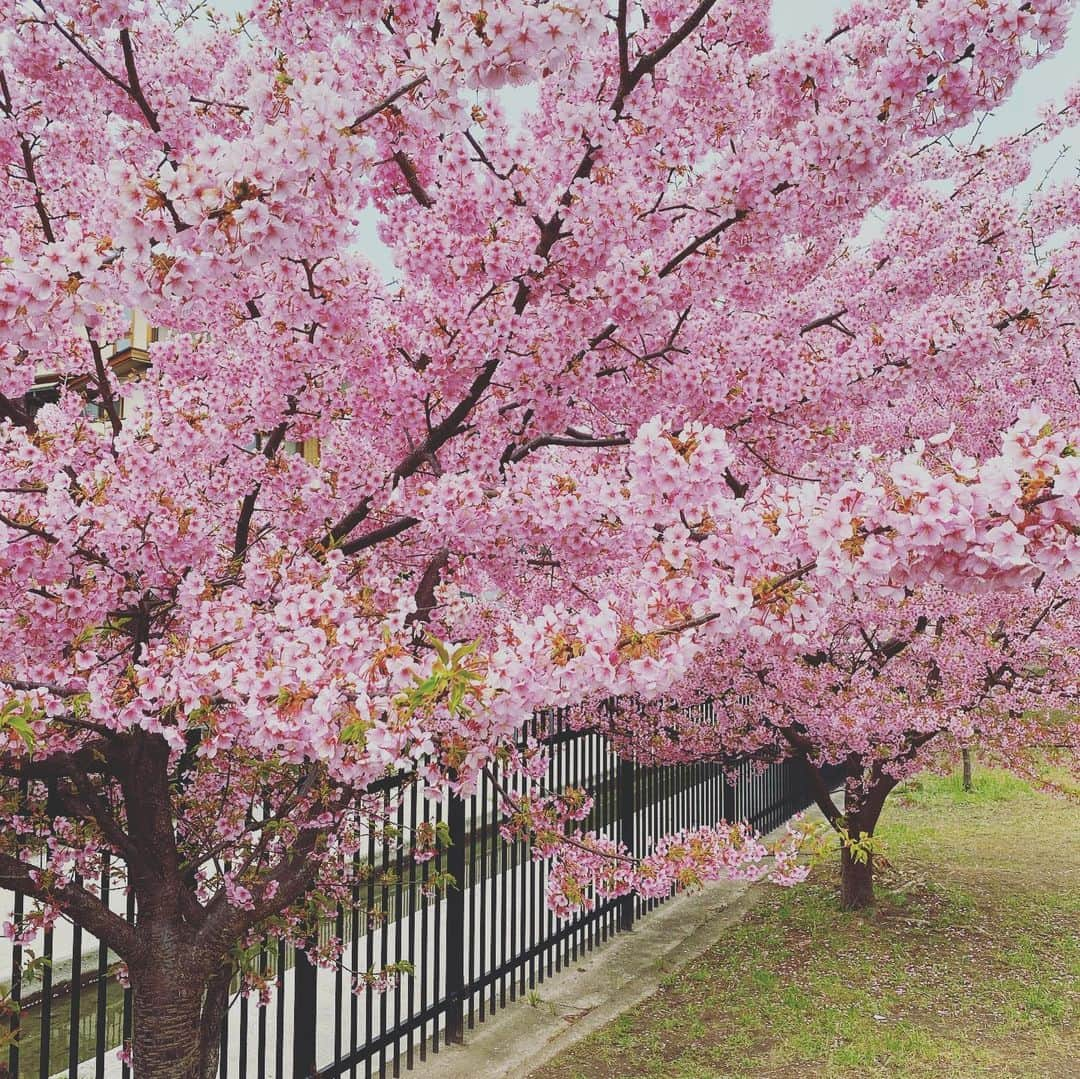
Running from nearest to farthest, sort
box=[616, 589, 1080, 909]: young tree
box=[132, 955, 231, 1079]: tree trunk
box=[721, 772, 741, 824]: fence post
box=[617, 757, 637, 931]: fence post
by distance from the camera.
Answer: box=[132, 955, 231, 1079]: tree trunk < box=[616, 589, 1080, 909]: young tree < box=[617, 757, 637, 931]: fence post < box=[721, 772, 741, 824]: fence post

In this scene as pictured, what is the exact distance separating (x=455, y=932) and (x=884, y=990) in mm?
3122

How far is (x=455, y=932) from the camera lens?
5.88 metres

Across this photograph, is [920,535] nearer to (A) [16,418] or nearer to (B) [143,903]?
(B) [143,903]

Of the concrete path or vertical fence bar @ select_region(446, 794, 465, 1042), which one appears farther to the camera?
vertical fence bar @ select_region(446, 794, 465, 1042)

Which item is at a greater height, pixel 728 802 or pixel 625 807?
pixel 625 807

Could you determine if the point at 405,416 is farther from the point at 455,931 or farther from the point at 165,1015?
the point at 455,931

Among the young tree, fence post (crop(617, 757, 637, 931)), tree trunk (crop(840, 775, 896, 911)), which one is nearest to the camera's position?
the young tree

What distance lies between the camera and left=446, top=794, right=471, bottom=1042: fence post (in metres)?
5.80

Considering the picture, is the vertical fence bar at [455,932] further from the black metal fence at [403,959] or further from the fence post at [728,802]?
the fence post at [728,802]

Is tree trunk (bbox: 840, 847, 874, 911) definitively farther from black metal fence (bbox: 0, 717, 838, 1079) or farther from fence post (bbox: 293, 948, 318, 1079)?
fence post (bbox: 293, 948, 318, 1079)

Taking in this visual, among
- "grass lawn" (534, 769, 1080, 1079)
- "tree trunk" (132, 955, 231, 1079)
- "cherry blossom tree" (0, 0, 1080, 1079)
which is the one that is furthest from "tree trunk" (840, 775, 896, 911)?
"tree trunk" (132, 955, 231, 1079)

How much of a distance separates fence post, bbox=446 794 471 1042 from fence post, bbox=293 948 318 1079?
128 centimetres

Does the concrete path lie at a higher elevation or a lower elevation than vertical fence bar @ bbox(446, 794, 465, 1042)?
lower

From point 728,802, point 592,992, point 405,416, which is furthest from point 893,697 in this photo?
point 405,416
